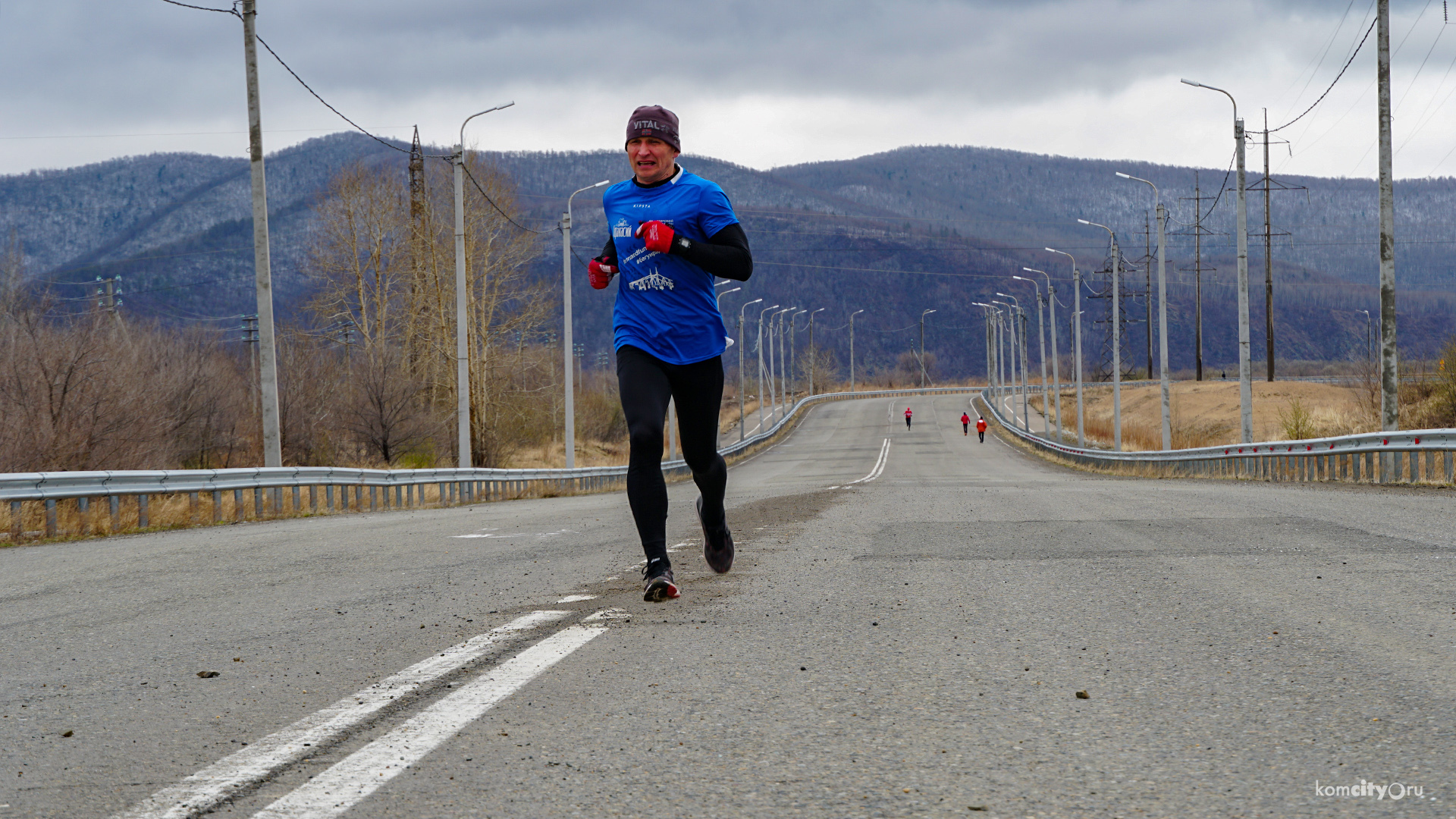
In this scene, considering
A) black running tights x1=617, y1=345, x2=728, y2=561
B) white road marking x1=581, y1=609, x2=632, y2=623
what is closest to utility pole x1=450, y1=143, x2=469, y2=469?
black running tights x1=617, y1=345, x2=728, y2=561

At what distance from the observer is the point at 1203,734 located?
11.5 ft

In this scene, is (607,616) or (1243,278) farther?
(1243,278)

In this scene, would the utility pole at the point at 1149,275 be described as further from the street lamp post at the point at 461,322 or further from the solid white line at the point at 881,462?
the street lamp post at the point at 461,322

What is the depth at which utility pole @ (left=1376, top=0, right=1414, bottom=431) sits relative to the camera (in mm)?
23688

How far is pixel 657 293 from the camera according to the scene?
21.3 ft

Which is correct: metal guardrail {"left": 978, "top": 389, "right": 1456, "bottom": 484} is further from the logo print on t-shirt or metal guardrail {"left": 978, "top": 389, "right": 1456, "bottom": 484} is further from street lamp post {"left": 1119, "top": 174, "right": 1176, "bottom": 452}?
the logo print on t-shirt

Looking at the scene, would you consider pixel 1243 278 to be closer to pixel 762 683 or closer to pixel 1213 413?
pixel 762 683

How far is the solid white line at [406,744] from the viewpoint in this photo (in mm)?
2947

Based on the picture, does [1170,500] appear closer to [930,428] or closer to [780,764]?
[780,764]

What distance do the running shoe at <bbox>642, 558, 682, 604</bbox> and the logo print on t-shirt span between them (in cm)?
131

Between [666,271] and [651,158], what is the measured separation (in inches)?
22.2

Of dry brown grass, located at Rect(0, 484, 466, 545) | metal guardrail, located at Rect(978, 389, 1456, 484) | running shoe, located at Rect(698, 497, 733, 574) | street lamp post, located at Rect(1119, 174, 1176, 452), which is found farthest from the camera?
street lamp post, located at Rect(1119, 174, 1176, 452)

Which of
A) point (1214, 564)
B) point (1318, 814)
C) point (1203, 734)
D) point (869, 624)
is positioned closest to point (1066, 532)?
point (1214, 564)

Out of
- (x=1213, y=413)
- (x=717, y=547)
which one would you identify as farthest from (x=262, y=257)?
(x=1213, y=413)
